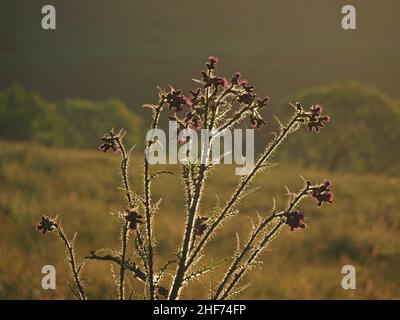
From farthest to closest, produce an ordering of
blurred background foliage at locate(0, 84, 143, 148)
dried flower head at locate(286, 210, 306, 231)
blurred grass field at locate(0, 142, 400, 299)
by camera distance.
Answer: blurred background foliage at locate(0, 84, 143, 148)
blurred grass field at locate(0, 142, 400, 299)
dried flower head at locate(286, 210, 306, 231)

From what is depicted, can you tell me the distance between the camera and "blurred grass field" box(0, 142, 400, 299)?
34.7ft

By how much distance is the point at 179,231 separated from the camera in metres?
14.1

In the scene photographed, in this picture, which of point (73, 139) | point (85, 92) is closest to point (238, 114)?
point (73, 139)

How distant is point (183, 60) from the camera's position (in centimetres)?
4556

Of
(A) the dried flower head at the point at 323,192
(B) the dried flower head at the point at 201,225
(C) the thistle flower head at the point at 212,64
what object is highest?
(C) the thistle flower head at the point at 212,64

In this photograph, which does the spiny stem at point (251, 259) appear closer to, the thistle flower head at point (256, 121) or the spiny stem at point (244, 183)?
the spiny stem at point (244, 183)

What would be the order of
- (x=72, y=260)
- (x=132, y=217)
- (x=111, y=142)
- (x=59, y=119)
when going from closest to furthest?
(x=132, y=217), (x=111, y=142), (x=72, y=260), (x=59, y=119)

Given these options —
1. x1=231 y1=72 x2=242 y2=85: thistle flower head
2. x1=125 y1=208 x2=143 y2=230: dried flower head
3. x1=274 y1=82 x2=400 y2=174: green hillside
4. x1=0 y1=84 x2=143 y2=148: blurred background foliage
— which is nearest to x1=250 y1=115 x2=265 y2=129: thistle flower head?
x1=231 y1=72 x2=242 y2=85: thistle flower head

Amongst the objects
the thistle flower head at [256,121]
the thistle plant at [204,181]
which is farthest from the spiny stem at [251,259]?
the thistle flower head at [256,121]

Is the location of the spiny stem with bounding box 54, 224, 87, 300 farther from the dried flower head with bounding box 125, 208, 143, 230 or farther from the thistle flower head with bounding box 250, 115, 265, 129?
the thistle flower head with bounding box 250, 115, 265, 129

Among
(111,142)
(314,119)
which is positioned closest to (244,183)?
(314,119)

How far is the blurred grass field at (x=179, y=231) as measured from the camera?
1057 cm

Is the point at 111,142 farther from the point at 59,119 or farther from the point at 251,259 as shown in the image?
the point at 59,119
